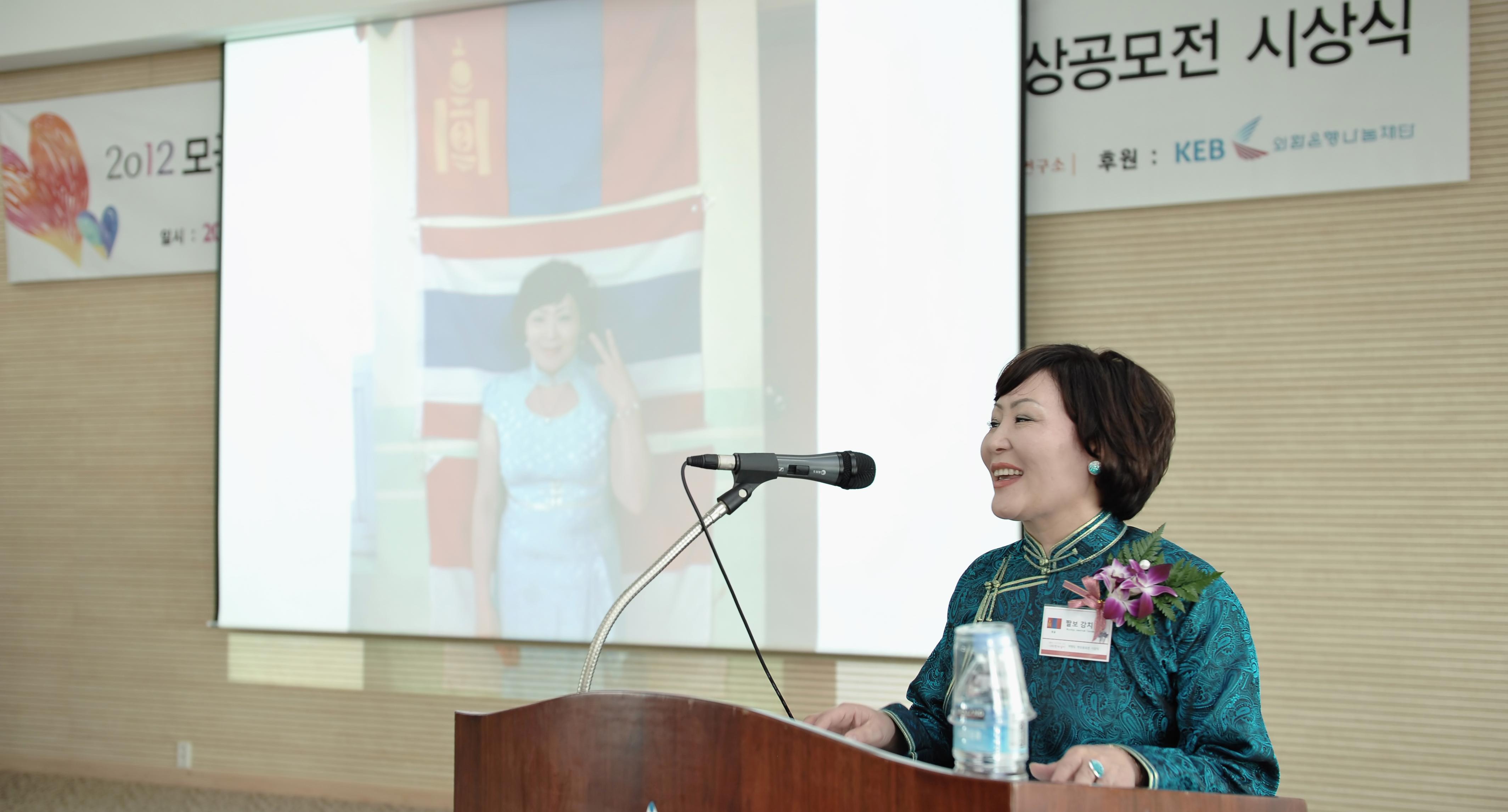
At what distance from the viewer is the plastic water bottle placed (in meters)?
0.95

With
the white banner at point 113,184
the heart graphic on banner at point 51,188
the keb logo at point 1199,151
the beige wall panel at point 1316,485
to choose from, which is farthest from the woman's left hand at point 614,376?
the heart graphic on banner at point 51,188

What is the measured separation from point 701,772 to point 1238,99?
9.18ft

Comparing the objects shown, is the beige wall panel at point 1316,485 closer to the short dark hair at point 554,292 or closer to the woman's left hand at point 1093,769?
the short dark hair at point 554,292

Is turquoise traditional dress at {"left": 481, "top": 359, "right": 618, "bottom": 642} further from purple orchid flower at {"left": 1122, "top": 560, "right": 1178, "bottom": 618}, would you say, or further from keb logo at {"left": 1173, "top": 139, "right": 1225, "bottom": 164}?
purple orchid flower at {"left": 1122, "top": 560, "right": 1178, "bottom": 618}

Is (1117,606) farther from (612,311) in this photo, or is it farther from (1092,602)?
(612,311)

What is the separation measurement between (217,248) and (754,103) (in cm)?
227

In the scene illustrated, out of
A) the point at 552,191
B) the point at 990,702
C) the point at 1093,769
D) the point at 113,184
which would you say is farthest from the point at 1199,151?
the point at 113,184

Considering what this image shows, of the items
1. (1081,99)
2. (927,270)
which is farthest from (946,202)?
(1081,99)

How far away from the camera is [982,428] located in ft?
10.3

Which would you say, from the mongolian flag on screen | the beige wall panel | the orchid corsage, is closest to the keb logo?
the beige wall panel

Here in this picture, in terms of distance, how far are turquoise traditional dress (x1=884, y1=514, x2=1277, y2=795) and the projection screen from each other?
1589 millimetres

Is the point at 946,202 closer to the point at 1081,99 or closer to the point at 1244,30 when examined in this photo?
the point at 1081,99

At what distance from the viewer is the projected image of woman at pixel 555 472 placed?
11.5 ft

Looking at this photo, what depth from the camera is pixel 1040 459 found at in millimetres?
1502
